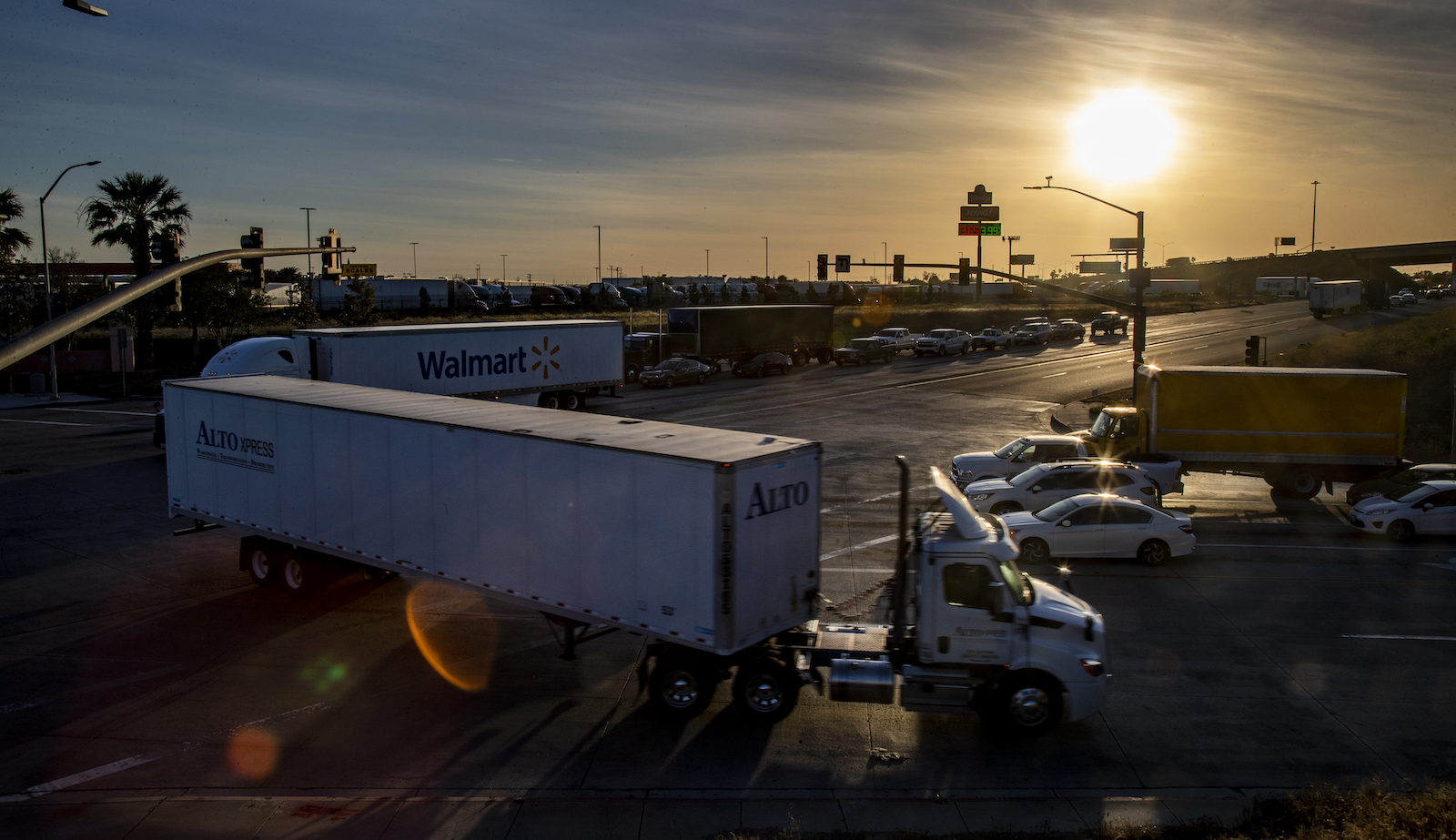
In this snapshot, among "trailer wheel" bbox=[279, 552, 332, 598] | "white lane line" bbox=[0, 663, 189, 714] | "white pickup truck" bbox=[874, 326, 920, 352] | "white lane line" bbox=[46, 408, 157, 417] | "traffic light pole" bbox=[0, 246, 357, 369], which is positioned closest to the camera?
"traffic light pole" bbox=[0, 246, 357, 369]

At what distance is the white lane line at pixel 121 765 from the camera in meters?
10.0

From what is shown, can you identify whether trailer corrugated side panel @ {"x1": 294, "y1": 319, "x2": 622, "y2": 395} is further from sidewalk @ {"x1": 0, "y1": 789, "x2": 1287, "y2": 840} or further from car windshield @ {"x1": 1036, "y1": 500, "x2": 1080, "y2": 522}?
sidewalk @ {"x1": 0, "y1": 789, "x2": 1287, "y2": 840}

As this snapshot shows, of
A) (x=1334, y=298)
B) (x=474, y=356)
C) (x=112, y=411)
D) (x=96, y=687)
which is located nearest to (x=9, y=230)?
(x=112, y=411)

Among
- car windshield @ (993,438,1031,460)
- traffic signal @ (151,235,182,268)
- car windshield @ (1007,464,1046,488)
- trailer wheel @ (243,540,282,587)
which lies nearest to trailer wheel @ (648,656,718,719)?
traffic signal @ (151,235,182,268)

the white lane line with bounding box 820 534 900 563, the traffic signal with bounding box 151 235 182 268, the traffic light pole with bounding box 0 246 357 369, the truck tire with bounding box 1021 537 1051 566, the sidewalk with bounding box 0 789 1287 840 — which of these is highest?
the traffic signal with bounding box 151 235 182 268

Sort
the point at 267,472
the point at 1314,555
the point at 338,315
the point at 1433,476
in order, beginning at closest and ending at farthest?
1. the point at 267,472
2. the point at 1314,555
3. the point at 1433,476
4. the point at 338,315

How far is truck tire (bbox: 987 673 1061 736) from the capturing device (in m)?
11.0

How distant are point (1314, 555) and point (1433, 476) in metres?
4.95

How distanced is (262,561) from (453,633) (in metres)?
4.28

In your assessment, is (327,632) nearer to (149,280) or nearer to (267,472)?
(267,472)

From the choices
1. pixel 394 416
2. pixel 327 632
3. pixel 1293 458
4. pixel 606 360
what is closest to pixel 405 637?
pixel 327 632

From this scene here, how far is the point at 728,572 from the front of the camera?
10.4 m

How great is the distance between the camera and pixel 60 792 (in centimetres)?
1001

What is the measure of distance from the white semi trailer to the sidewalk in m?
1.40
